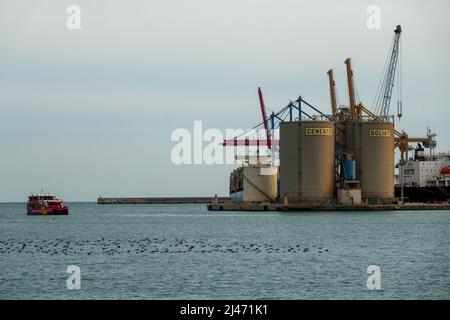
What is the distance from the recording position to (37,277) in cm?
5844

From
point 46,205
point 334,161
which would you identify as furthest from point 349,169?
point 46,205

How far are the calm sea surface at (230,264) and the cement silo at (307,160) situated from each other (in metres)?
50.4

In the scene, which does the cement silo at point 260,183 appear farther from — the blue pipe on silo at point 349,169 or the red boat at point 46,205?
the red boat at point 46,205

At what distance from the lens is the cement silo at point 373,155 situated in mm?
165500

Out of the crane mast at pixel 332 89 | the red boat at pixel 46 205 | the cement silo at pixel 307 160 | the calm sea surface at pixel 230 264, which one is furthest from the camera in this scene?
the crane mast at pixel 332 89

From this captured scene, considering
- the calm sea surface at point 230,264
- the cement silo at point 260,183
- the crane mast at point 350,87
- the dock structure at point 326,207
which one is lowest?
the calm sea surface at point 230,264

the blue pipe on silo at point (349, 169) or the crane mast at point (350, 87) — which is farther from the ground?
the crane mast at point (350, 87)

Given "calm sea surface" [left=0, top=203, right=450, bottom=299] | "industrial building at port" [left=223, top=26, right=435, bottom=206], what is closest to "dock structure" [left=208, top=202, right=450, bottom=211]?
"industrial building at port" [left=223, top=26, right=435, bottom=206]

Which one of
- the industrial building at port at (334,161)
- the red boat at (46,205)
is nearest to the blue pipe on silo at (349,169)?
the industrial building at port at (334,161)

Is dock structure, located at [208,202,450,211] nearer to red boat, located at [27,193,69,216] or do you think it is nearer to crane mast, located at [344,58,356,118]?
crane mast, located at [344,58,356,118]

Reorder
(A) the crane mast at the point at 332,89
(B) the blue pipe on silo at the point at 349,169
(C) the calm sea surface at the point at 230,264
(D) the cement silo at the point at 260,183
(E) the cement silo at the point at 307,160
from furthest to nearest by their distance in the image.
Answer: (A) the crane mast at the point at 332,89
(D) the cement silo at the point at 260,183
(B) the blue pipe on silo at the point at 349,169
(E) the cement silo at the point at 307,160
(C) the calm sea surface at the point at 230,264

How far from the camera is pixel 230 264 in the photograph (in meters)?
65.1

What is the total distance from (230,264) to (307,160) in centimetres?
9352

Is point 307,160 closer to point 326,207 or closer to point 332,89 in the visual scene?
point 326,207
